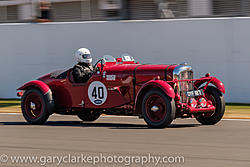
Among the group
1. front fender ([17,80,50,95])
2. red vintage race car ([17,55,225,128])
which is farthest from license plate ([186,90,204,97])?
front fender ([17,80,50,95])

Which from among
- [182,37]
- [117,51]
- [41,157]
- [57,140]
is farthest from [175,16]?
[41,157]

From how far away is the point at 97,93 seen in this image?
10.3m

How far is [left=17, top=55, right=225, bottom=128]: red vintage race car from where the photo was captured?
9.44m

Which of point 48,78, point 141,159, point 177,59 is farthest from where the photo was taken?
point 177,59

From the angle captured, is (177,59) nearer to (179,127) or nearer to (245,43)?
(245,43)

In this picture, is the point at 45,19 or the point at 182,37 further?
the point at 45,19

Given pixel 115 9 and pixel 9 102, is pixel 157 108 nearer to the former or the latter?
pixel 115 9

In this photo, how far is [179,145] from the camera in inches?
305

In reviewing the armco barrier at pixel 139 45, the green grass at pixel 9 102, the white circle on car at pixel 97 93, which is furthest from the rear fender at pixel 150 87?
the green grass at pixel 9 102

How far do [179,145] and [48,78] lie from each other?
4.02 metres

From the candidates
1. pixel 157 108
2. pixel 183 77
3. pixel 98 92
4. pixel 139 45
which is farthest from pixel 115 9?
pixel 157 108

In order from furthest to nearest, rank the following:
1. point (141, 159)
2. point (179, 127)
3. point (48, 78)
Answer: point (48, 78) < point (179, 127) < point (141, 159)

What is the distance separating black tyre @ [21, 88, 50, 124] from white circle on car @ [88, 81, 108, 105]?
90cm

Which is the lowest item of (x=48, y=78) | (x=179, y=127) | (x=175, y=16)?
(x=179, y=127)
